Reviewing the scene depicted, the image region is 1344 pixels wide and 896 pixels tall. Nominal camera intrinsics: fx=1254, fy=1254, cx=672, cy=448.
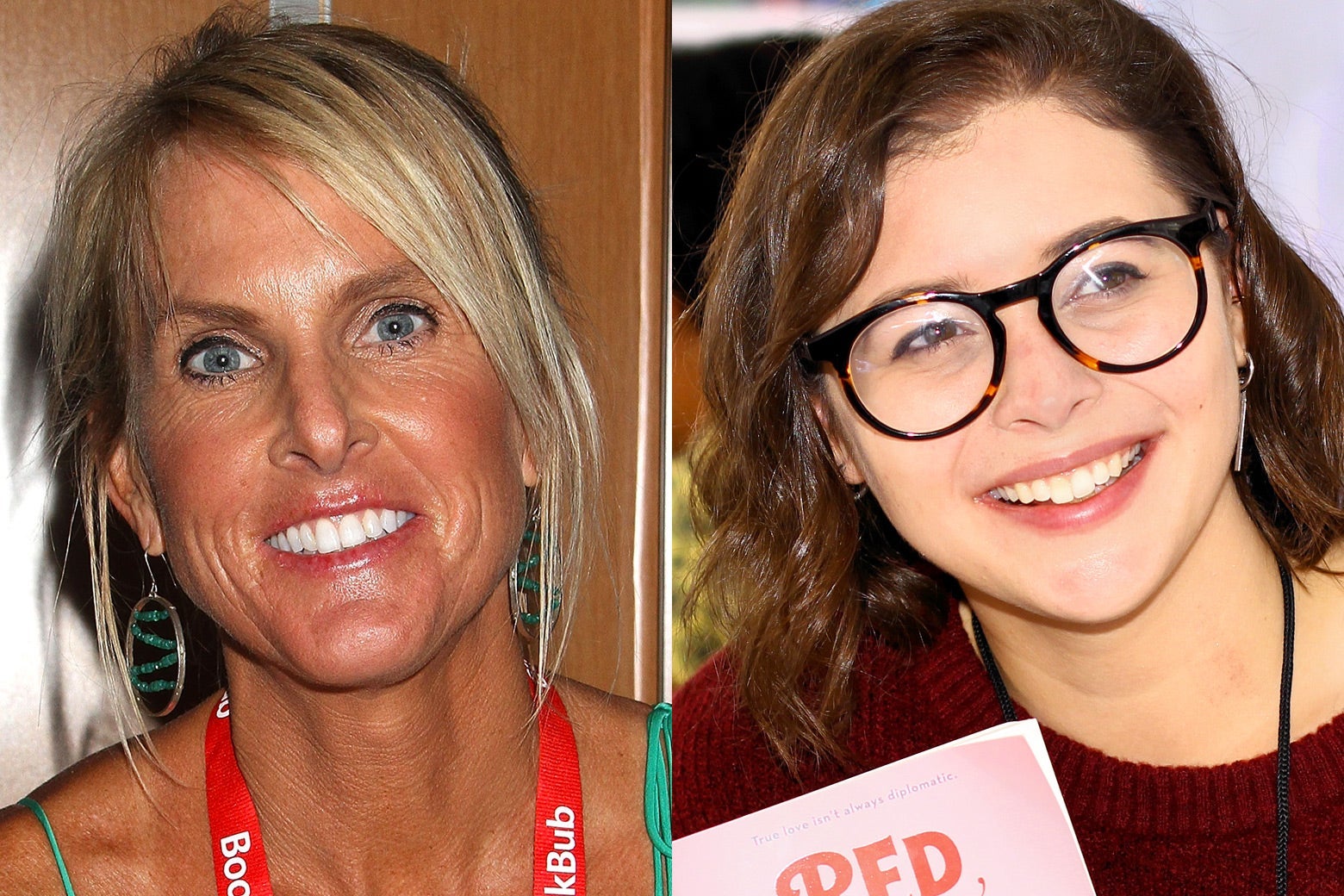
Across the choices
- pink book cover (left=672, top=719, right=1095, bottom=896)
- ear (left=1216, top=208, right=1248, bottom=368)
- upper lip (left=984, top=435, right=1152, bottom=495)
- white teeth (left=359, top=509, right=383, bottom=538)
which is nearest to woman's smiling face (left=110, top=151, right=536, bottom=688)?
white teeth (left=359, top=509, right=383, bottom=538)

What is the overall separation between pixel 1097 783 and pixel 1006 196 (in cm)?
54

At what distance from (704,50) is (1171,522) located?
58 centimetres

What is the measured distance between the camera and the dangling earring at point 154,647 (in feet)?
2.71

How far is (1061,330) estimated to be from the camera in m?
0.99

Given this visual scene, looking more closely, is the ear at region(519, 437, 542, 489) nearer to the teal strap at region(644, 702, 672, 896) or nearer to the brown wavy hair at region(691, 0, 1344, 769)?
the teal strap at region(644, 702, 672, 896)

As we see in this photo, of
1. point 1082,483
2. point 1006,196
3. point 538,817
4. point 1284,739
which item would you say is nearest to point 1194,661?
point 1284,739

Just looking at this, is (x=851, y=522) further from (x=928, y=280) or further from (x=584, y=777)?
(x=584, y=777)

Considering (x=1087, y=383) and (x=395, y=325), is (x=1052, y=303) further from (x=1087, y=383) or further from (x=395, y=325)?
(x=395, y=325)

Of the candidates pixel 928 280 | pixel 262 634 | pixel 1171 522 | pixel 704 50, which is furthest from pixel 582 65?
pixel 1171 522

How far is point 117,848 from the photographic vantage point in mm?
830

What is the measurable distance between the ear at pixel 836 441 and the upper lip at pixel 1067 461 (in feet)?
0.52

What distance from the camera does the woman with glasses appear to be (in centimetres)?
100

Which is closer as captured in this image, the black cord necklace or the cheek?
the cheek

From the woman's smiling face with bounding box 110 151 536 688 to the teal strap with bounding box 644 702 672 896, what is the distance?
0.21 meters
